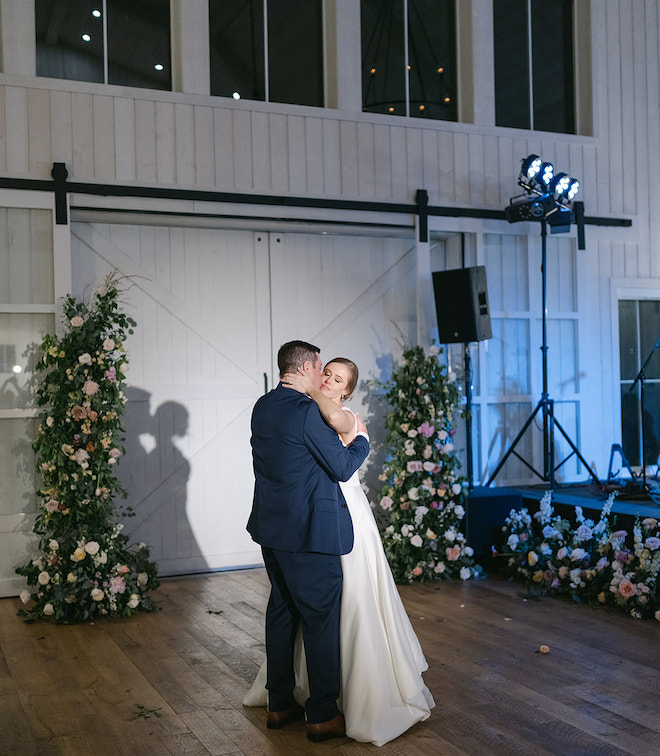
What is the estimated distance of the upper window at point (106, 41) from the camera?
6.53m

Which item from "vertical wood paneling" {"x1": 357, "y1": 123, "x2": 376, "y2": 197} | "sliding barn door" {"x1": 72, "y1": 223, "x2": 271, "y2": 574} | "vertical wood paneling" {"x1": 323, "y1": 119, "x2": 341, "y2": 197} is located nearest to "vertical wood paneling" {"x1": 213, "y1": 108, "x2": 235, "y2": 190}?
"sliding barn door" {"x1": 72, "y1": 223, "x2": 271, "y2": 574}

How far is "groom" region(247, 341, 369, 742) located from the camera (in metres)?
3.56

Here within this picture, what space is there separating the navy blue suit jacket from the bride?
0.09 m

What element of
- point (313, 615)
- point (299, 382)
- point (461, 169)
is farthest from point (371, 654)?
point (461, 169)

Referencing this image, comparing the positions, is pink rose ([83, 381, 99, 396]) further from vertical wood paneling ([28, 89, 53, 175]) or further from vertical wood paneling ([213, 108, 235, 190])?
vertical wood paneling ([213, 108, 235, 190])

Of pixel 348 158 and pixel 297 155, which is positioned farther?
pixel 348 158

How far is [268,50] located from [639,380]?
172 inches

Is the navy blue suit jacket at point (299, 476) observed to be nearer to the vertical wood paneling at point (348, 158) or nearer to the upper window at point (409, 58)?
the vertical wood paneling at point (348, 158)

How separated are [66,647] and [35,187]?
314 centimetres

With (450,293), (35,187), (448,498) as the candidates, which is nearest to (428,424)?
(448,498)

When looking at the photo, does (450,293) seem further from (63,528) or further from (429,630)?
(63,528)

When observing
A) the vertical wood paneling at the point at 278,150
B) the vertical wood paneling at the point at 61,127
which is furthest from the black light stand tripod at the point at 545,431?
the vertical wood paneling at the point at 61,127

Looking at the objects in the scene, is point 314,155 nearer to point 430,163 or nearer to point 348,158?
point 348,158

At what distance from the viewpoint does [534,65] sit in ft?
26.8
